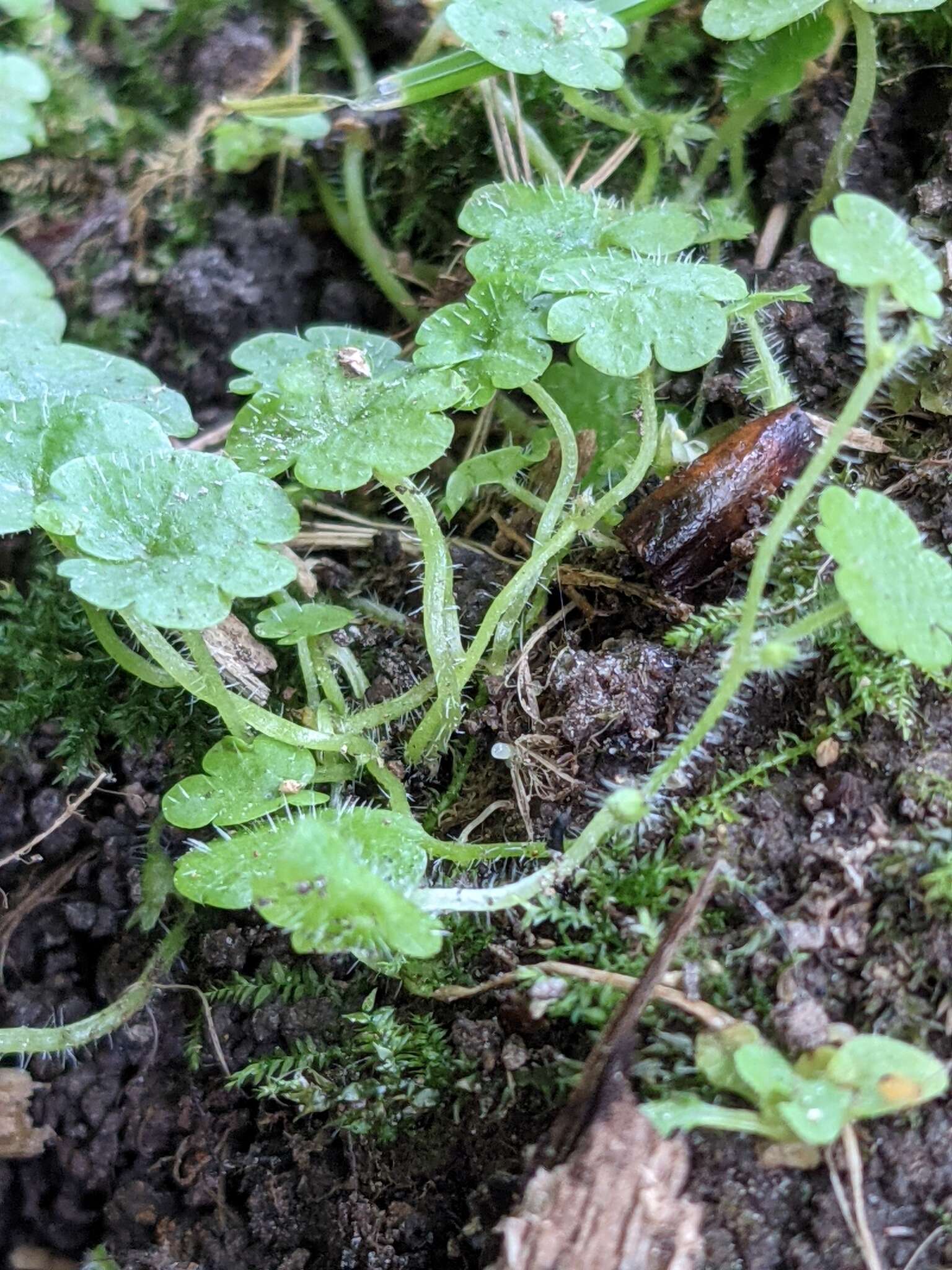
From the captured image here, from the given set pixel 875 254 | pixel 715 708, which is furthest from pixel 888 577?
pixel 875 254

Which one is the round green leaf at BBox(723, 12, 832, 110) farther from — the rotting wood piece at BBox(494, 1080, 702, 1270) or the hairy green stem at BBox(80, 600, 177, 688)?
the rotting wood piece at BBox(494, 1080, 702, 1270)

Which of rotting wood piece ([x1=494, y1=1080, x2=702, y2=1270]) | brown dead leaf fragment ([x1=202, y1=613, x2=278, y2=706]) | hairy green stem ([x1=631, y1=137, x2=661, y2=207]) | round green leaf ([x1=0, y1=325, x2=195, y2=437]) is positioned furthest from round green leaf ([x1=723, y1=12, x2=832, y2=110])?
rotting wood piece ([x1=494, y1=1080, x2=702, y2=1270])

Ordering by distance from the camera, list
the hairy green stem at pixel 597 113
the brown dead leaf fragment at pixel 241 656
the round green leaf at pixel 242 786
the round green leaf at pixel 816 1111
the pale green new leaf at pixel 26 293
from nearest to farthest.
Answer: the round green leaf at pixel 816 1111 → the round green leaf at pixel 242 786 → the brown dead leaf fragment at pixel 241 656 → the hairy green stem at pixel 597 113 → the pale green new leaf at pixel 26 293

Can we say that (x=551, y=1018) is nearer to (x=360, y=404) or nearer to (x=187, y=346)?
(x=360, y=404)

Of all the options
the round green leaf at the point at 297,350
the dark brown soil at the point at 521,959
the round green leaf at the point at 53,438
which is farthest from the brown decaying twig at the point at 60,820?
the round green leaf at the point at 297,350

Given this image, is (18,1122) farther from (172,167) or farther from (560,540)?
(172,167)

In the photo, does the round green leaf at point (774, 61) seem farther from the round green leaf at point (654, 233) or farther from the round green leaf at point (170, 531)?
the round green leaf at point (170, 531)

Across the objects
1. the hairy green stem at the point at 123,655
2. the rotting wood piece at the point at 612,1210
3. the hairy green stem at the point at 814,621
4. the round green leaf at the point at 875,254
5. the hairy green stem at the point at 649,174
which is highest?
the round green leaf at the point at 875,254
